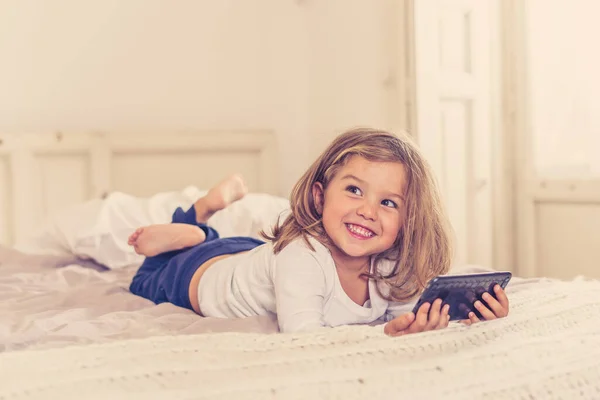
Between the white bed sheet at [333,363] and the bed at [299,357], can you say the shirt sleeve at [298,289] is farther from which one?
the white bed sheet at [333,363]

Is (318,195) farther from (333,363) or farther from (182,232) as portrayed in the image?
(333,363)

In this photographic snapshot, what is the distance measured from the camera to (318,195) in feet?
4.50

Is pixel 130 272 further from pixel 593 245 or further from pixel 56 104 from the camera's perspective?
pixel 593 245

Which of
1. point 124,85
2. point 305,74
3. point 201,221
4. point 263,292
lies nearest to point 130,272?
point 201,221

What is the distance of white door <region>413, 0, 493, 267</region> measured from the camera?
257 centimetres

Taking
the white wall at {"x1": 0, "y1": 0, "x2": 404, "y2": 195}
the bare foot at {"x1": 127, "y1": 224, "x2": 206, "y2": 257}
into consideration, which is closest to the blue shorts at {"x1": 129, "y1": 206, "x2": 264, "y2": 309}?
the bare foot at {"x1": 127, "y1": 224, "x2": 206, "y2": 257}

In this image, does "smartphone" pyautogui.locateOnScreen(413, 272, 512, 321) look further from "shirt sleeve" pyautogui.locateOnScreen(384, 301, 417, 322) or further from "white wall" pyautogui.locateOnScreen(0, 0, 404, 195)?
"white wall" pyautogui.locateOnScreen(0, 0, 404, 195)

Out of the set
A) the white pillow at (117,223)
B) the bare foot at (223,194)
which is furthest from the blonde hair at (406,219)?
the white pillow at (117,223)

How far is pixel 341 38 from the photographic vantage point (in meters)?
3.15

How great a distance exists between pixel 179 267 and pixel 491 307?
0.77 metres

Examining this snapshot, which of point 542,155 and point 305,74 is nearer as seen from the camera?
point 542,155

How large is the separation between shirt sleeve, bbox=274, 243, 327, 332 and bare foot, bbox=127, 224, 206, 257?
460 mm

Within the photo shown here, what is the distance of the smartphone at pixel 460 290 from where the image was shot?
98 centimetres

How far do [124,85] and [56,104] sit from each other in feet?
0.89
